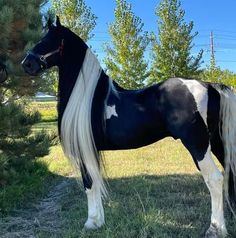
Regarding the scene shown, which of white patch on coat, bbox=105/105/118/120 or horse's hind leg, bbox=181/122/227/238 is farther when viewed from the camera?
white patch on coat, bbox=105/105/118/120

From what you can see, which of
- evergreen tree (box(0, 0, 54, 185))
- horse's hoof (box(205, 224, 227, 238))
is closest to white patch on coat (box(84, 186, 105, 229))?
horse's hoof (box(205, 224, 227, 238))

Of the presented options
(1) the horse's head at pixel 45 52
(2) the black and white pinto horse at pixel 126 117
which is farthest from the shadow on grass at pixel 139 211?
(1) the horse's head at pixel 45 52

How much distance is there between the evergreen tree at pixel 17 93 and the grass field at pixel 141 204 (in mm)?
532

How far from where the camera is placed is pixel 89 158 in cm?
334

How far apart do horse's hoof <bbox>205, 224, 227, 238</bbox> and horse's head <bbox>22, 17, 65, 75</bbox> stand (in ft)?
6.58

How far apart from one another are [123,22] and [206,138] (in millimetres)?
16277

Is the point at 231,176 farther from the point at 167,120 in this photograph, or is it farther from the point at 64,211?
the point at 64,211

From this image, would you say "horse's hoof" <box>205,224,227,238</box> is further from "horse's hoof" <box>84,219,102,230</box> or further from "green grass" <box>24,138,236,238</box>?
"horse's hoof" <box>84,219,102,230</box>

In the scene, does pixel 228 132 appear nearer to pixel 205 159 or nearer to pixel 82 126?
pixel 205 159

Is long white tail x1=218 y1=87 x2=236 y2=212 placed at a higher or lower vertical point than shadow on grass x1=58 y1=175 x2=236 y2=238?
higher

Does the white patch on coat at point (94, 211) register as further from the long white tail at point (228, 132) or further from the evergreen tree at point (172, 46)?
the evergreen tree at point (172, 46)

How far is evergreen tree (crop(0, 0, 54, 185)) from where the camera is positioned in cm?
440

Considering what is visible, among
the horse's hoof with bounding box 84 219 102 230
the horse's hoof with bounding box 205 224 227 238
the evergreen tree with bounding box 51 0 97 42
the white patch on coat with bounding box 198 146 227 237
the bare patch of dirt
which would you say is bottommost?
the bare patch of dirt

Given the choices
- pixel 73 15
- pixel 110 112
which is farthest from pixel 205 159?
pixel 73 15
